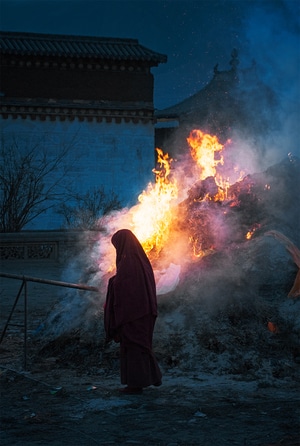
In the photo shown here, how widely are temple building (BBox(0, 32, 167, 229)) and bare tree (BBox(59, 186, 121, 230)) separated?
24 cm

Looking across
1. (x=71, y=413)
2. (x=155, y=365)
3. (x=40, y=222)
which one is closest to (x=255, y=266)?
(x=155, y=365)

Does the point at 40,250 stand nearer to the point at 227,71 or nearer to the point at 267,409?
the point at 267,409

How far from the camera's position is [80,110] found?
26828 millimetres

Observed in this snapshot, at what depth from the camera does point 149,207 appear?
10688mm

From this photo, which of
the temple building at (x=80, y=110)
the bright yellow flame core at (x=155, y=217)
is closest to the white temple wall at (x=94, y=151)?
the temple building at (x=80, y=110)

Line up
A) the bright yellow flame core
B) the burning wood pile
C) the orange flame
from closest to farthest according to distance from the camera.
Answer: the burning wood pile
the orange flame
the bright yellow flame core

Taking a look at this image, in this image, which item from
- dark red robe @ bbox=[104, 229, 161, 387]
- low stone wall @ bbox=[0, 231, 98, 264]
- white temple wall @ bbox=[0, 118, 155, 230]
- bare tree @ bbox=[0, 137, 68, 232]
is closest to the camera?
dark red robe @ bbox=[104, 229, 161, 387]

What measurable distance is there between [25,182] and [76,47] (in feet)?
21.7

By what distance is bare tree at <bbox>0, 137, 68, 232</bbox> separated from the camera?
22172mm

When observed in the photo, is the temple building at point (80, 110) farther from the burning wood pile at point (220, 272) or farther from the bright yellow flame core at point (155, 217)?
the burning wood pile at point (220, 272)

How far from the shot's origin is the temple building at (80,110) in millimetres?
26359

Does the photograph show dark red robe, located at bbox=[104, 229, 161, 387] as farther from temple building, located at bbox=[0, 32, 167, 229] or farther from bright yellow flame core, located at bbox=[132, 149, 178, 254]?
temple building, located at bbox=[0, 32, 167, 229]

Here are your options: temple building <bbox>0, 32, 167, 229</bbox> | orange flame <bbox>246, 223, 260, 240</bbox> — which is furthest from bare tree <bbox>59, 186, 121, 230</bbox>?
orange flame <bbox>246, 223, 260, 240</bbox>

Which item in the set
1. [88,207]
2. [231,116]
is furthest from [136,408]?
[231,116]
